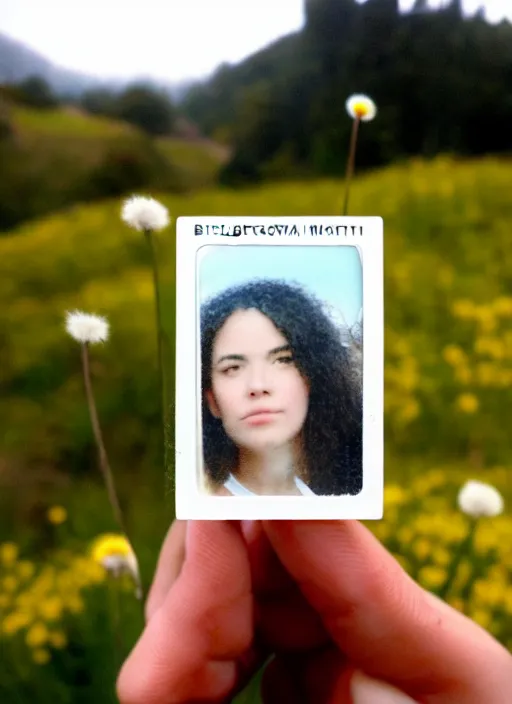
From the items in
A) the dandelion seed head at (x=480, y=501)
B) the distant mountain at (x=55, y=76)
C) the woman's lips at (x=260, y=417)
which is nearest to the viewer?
the woman's lips at (x=260, y=417)

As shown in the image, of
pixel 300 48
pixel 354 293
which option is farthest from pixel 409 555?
pixel 300 48

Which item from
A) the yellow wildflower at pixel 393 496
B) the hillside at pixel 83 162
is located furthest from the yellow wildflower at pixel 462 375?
the hillside at pixel 83 162

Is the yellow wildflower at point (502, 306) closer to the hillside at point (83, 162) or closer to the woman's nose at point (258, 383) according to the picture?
the hillside at point (83, 162)

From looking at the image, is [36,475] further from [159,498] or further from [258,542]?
[258,542]

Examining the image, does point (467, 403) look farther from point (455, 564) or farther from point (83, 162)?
point (83, 162)

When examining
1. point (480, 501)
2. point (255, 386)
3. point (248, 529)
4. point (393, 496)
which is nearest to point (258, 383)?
point (255, 386)

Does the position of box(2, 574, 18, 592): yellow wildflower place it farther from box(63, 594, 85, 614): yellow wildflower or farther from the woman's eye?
the woman's eye
